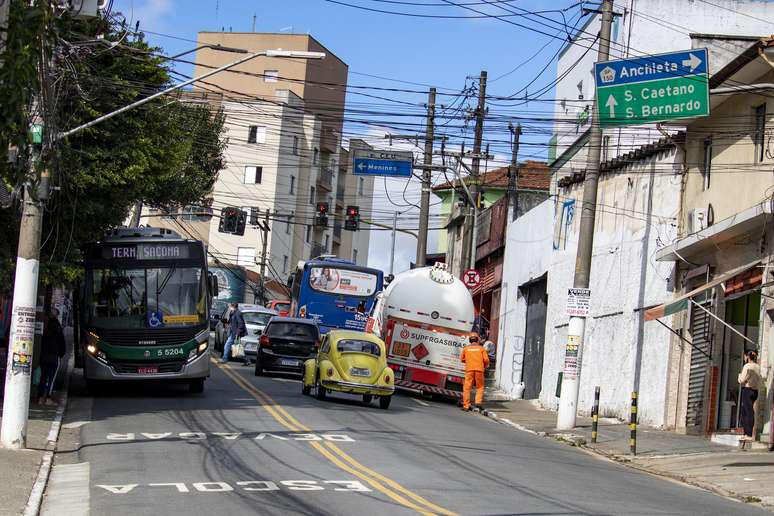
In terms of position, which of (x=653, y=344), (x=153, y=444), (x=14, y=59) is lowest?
(x=153, y=444)

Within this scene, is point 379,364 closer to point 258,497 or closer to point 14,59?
point 258,497

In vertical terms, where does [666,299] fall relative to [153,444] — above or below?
above

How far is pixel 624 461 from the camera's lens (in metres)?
21.5

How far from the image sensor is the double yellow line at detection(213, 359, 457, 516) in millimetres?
13132

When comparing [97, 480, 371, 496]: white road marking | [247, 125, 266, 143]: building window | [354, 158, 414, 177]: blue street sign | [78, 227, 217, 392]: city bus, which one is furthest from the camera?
[247, 125, 266, 143]: building window

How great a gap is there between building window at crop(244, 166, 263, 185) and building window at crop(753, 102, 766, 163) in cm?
5593

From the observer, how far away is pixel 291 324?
3491cm

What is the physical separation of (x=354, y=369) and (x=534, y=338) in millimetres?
13663

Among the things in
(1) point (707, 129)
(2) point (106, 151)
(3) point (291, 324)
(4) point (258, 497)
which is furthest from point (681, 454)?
(3) point (291, 324)

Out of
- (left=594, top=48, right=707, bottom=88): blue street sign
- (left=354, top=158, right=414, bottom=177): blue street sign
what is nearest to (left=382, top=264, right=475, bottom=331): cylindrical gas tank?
(left=354, top=158, right=414, bottom=177): blue street sign

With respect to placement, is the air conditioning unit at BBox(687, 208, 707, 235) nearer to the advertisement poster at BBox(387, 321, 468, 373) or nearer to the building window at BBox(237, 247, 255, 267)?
the advertisement poster at BBox(387, 321, 468, 373)

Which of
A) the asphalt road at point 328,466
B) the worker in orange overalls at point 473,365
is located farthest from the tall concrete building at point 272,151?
the asphalt road at point 328,466

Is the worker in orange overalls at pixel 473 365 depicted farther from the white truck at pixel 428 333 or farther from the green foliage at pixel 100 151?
the green foliage at pixel 100 151

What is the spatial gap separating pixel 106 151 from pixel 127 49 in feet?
7.31
